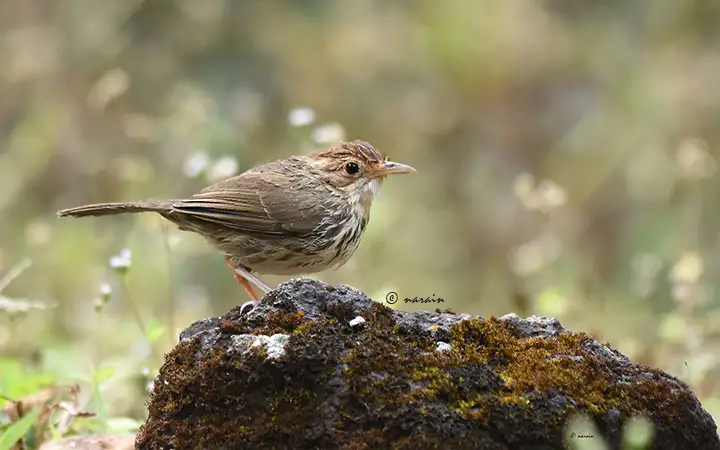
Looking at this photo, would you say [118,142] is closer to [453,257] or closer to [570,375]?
[453,257]

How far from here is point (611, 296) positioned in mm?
7406

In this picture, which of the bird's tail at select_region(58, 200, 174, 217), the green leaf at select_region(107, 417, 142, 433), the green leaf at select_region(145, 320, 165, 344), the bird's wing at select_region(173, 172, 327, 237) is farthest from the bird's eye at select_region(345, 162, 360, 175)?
the green leaf at select_region(107, 417, 142, 433)

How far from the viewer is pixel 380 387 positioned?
2.80m

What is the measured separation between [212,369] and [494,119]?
7826 mm

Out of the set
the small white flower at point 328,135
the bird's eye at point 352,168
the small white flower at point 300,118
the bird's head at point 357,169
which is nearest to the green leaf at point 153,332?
the bird's head at point 357,169

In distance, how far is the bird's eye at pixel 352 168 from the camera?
481 centimetres

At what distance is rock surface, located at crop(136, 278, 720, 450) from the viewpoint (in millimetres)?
2738

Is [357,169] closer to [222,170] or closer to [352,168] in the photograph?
[352,168]

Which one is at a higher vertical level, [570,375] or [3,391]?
[3,391]

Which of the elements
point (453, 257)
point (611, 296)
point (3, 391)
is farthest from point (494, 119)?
point (3, 391)

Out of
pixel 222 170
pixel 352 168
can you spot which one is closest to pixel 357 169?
pixel 352 168

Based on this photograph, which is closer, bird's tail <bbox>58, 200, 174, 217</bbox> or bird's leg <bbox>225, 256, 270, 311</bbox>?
bird's leg <bbox>225, 256, 270, 311</bbox>

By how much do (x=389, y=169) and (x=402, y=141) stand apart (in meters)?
5.03

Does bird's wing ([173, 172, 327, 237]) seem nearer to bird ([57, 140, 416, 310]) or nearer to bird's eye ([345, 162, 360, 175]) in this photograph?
bird ([57, 140, 416, 310])
